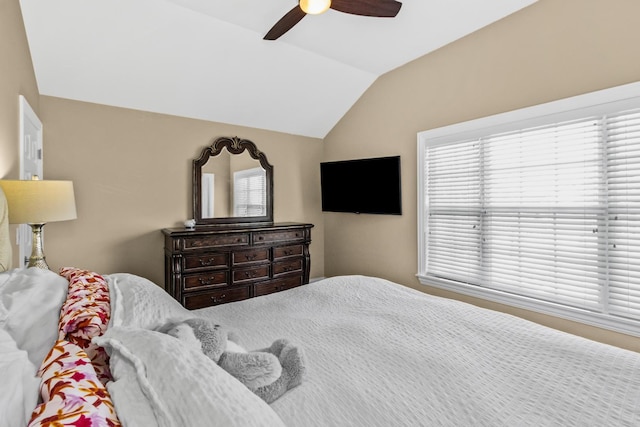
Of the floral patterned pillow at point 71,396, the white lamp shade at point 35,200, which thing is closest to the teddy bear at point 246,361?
the floral patterned pillow at point 71,396

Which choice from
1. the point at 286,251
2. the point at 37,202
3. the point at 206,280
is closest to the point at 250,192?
the point at 286,251

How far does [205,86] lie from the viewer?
324 centimetres

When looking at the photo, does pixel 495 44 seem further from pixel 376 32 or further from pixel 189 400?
pixel 189 400

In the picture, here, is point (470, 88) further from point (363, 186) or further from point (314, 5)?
point (314, 5)

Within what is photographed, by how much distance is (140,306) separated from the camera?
1.22 m

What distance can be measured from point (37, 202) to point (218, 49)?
1.99 m

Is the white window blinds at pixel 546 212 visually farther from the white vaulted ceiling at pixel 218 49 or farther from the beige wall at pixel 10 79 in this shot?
the beige wall at pixel 10 79

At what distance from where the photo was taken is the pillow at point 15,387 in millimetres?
533

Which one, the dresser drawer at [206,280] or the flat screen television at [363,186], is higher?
the flat screen television at [363,186]

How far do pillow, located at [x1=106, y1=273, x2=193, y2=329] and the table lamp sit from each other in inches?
20.2

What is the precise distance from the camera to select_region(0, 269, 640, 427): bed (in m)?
0.66

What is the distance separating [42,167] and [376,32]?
3.13 m

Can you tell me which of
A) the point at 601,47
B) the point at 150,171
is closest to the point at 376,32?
the point at 601,47

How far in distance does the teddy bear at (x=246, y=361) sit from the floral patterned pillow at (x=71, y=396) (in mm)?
275
